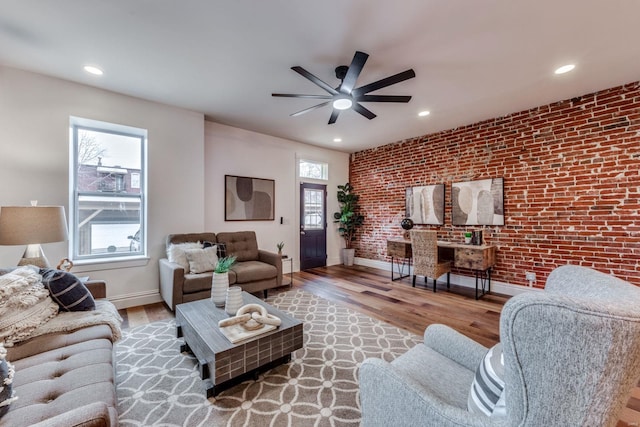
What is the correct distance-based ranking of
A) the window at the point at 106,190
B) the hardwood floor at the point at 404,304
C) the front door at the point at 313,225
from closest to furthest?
the hardwood floor at the point at 404,304
the window at the point at 106,190
the front door at the point at 313,225

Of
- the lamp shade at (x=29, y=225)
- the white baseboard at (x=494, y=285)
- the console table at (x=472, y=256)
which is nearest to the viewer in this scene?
the lamp shade at (x=29, y=225)

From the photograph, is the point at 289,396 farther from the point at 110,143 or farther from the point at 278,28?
the point at 110,143

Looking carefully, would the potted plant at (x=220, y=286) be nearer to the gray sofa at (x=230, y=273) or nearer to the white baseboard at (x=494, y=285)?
the gray sofa at (x=230, y=273)

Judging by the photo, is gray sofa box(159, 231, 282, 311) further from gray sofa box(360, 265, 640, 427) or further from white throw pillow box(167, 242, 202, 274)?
gray sofa box(360, 265, 640, 427)

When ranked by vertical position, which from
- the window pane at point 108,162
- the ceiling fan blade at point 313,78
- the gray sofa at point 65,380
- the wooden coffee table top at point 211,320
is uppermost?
the ceiling fan blade at point 313,78

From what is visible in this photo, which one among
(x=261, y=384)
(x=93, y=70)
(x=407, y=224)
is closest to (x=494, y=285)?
(x=407, y=224)

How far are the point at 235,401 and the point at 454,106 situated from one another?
13.6ft

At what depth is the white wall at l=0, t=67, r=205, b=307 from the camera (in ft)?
8.93

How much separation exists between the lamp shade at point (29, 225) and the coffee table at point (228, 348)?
1.29 m

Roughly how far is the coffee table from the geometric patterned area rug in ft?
0.28

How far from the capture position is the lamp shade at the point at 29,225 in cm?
204

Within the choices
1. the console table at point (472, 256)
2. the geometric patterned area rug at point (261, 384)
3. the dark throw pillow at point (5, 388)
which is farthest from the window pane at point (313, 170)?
the dark throw pillow at point (5, 388)

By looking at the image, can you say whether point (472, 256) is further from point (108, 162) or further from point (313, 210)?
point (108, 162)

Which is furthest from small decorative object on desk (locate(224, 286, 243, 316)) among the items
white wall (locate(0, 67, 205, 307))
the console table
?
the console table
